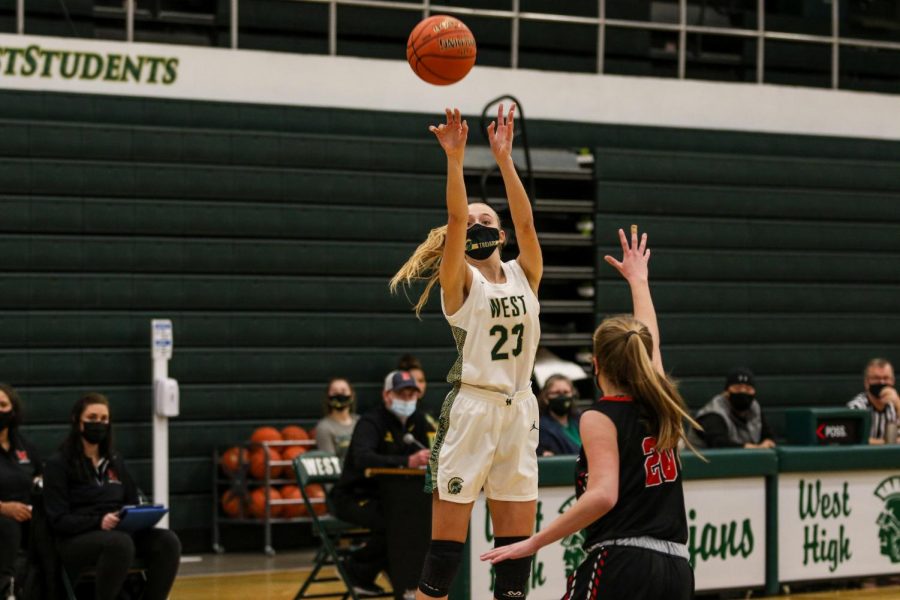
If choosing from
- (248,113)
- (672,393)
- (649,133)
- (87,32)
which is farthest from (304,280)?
(672,393)

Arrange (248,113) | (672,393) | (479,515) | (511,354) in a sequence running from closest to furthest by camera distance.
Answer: (672,393) → (511,354) → (479,515) → (248,113)

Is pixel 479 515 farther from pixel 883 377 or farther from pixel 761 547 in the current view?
pixel 883 377

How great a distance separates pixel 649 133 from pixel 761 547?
5.41 metres

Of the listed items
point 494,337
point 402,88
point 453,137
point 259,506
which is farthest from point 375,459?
point 402,88

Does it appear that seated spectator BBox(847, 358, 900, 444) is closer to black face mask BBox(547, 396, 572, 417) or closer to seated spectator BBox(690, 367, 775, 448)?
seated spectator BBox(690, 367, 775, 448)

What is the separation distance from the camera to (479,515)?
793cm

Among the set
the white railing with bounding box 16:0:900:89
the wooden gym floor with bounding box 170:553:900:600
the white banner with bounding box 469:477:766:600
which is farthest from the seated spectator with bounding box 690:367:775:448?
the white railing with bounding box 16:0:900:89

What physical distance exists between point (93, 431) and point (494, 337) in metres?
3.32

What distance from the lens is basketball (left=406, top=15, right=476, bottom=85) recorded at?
21.9 feet

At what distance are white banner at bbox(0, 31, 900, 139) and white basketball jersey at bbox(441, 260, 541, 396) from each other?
660 centimetres

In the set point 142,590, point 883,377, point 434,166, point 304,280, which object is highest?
point 434,166

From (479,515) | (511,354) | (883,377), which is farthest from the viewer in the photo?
(883,377)

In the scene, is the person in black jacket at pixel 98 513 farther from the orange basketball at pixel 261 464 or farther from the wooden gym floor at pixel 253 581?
the orange basketball at pixel 261 464

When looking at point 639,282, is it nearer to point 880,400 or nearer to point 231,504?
point 880,400
